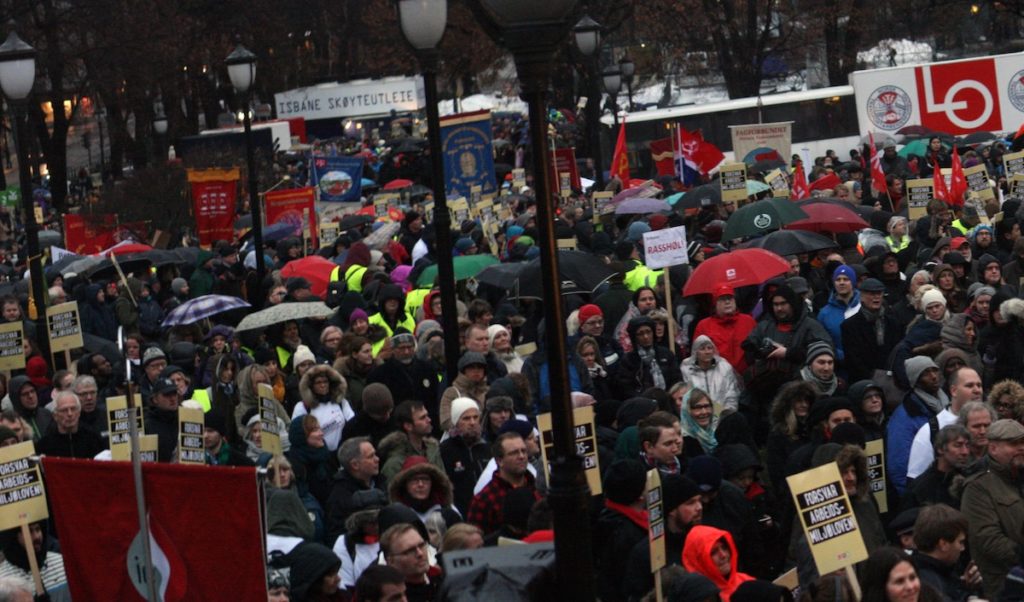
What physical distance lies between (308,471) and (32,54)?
717cm

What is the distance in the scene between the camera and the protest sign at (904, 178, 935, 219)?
2002 centimetres

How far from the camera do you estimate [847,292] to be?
13.7m

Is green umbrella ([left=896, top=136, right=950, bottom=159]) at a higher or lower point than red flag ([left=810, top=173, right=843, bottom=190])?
higher

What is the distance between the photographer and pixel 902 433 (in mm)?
10453

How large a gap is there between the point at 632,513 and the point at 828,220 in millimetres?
9506

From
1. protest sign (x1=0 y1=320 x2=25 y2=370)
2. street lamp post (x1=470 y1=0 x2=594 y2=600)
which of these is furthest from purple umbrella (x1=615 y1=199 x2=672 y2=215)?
street lamp post (x1=470 y1=0 x2=594 y2=600)

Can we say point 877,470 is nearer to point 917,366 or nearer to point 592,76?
point 917,366

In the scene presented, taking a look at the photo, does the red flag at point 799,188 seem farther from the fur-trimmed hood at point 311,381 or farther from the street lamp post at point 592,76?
the fur-trimmed hood at point 311,381

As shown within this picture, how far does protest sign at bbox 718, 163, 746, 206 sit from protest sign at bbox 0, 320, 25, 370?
8865mm

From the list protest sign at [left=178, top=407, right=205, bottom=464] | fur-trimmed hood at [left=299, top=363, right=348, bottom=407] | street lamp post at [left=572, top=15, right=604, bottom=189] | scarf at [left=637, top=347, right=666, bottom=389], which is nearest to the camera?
protest sign at [left=178, top=407, right=205, bottom=464]

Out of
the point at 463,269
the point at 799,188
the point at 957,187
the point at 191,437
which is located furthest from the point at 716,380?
the point at 799,188

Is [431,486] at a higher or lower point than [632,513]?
higher

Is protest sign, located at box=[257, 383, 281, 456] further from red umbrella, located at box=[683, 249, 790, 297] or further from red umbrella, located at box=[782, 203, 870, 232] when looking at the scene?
red umbrella, located at box=[782, 203, 870, 232]

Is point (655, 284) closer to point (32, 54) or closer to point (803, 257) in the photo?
point (803, 257)
